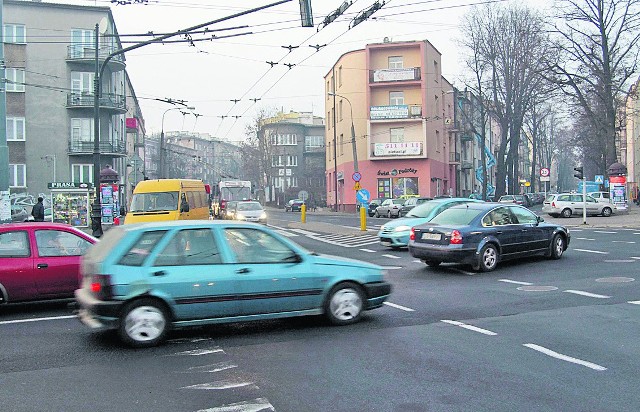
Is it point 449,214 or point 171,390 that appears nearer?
Answer: point 171,390

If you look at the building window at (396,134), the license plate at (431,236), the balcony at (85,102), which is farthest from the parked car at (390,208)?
the license plate at (431,236)

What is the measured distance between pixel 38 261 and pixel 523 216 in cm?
1043

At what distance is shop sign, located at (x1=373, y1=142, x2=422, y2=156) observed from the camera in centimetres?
5394

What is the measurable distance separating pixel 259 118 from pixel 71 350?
78513 mm

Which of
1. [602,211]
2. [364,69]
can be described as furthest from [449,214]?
[364,69]

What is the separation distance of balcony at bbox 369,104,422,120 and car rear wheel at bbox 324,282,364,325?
47129 mm

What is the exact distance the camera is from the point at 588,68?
Result: 39219 mm

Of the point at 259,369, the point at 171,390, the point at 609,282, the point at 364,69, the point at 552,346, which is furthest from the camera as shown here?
the point at 364,69

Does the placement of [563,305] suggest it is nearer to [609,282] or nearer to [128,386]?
[609,282]

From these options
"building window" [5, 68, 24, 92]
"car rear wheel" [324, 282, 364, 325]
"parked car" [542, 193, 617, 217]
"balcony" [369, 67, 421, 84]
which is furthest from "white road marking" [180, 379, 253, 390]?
"balcony" [369, 67, 421, 84]

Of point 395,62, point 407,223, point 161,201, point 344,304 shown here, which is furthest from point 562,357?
point 395,62

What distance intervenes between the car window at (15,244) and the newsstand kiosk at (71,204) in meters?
21.3

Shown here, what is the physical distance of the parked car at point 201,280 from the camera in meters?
7.12

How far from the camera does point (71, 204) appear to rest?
1191 inches
